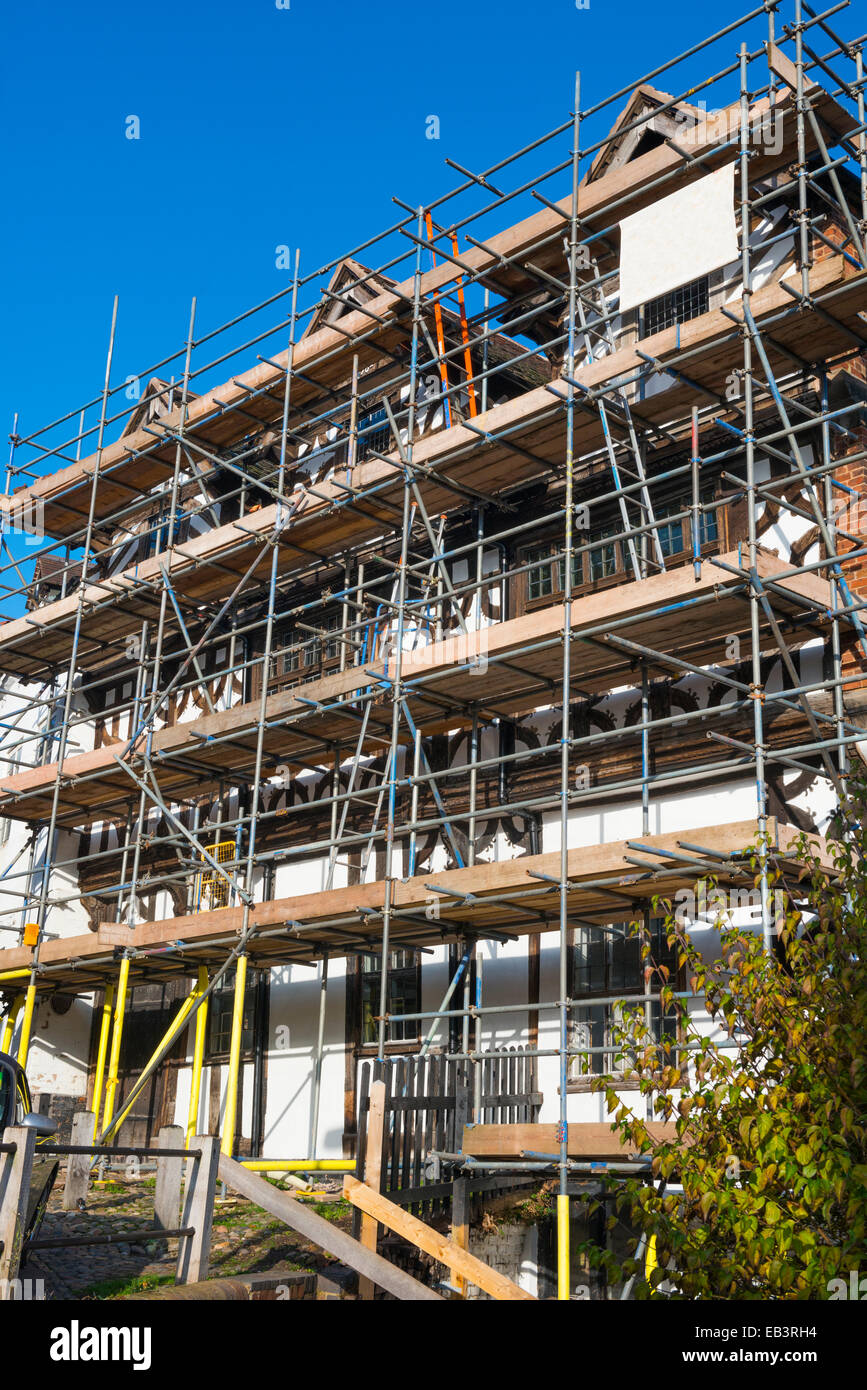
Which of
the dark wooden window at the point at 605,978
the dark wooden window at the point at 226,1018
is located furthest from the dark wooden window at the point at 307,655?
the dark wooden window at the point at 605,978

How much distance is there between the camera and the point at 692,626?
42.3 ft

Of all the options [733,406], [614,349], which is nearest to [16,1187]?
[733,406]

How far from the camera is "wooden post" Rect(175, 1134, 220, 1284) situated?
9.23 meters

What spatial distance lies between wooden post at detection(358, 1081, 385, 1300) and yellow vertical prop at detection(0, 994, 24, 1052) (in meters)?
10.2

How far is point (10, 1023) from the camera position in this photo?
2009cm

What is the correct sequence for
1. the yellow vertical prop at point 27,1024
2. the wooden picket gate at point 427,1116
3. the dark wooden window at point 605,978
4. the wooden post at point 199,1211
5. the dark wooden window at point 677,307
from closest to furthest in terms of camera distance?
the wooden post at point 199,1211
the wooden picket gate at point 427,1116
the dark wooden window at point 605,978
the dark wooden window at point 677,307
the yellow vertical prop at point 27,1024

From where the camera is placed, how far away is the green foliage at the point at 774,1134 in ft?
20.2

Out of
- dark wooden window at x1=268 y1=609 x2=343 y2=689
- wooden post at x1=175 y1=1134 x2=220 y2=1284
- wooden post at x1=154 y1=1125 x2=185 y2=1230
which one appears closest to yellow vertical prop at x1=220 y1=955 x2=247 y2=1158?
dark wooden window at x1=268 y1=609 x2=343 y2=689

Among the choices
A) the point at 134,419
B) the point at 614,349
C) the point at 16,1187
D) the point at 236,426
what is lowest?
the point at 16,1187

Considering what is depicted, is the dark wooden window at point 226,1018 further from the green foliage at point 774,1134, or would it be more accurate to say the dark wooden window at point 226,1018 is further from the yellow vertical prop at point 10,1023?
the green foliage at point 774,1134

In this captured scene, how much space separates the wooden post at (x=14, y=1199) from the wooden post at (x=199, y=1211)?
1.38m

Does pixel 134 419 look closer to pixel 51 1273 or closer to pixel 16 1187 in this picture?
pixel 51 1273

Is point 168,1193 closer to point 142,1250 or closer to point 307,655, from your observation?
point 142,1250
